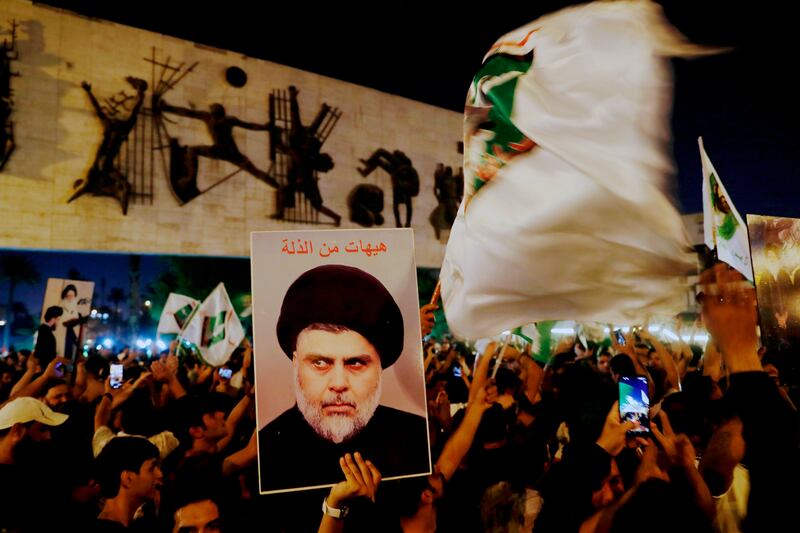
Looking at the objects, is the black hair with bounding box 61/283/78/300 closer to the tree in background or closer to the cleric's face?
the cleric's face

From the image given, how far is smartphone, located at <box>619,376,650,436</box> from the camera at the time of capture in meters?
3.65

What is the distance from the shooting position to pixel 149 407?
538 centimetres

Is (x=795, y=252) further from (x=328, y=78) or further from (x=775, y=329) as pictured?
(x=328, y=78)

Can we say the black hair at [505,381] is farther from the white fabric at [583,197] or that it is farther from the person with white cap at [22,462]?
the person with white cap at [22,462]

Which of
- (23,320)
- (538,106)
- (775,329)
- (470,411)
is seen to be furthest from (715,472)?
(23,320)

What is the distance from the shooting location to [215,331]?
35.9 ft

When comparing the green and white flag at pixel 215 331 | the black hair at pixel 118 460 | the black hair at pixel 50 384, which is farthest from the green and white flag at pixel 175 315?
the black hair at pixel 118 460

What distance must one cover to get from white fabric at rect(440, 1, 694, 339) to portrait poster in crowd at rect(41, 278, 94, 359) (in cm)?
798

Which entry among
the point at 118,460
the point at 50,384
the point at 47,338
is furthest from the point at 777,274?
the point at 47,338

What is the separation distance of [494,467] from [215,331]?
27.0 feet

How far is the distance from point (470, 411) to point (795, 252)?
214cm

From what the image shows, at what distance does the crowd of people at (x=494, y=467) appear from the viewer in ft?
8.80

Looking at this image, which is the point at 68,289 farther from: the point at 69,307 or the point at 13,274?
the point at 13,274

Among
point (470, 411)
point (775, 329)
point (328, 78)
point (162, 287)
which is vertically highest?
point (328, 78)
